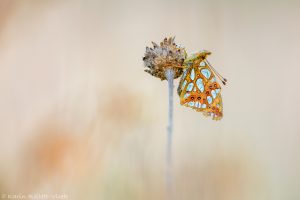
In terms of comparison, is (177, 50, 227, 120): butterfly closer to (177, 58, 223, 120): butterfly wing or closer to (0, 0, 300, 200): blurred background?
Answer: (177, 58, 223, 120): butterfly wing

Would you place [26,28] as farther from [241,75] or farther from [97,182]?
[241,75]

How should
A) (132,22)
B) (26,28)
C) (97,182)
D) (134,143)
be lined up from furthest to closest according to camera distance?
(132,22) → (26,28) → (134,143) → (97,182)

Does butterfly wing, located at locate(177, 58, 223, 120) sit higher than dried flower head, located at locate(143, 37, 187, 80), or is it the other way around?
dried flower head, located at locate(143, 37, 187, 80)

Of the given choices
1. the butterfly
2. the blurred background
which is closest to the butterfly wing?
the butterfly

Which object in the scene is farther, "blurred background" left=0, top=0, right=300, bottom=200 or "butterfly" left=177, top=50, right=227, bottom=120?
"blurred background" left=0, top=0, right=300, bottom=200

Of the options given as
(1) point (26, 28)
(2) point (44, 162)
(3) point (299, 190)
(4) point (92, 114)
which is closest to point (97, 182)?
(2) point (44, 162)

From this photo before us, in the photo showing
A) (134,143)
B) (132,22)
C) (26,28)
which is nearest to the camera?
(134,143)

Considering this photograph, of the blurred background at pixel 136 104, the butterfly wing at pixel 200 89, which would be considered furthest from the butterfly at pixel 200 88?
the blurred background at pixel 136 104
